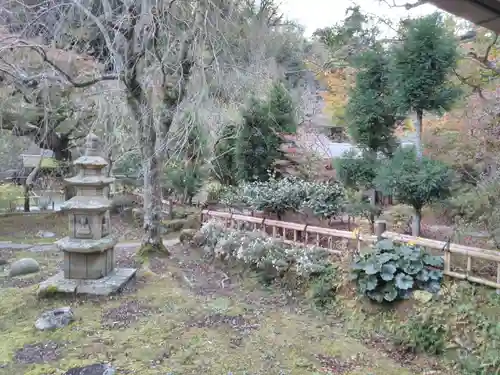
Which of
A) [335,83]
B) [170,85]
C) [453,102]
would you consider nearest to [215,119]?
[170,85]

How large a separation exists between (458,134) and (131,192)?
10.0 meters

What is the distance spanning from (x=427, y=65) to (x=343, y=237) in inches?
102

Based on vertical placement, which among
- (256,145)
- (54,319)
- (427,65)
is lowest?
(54,319)

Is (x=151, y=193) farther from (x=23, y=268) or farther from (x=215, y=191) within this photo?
(x=215, y=191)

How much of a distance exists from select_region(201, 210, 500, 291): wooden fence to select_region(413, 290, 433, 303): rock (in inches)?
13.8

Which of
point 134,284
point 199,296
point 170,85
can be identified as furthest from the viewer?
point 170,85

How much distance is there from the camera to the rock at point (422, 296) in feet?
13.0

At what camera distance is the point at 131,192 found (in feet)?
43.1

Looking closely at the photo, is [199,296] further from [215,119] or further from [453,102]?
[453,102]

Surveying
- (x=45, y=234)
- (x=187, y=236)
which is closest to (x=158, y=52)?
(x=187, y=236)

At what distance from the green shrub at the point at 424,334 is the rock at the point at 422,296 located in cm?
19

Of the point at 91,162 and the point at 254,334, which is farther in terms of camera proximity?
the point at 91,162

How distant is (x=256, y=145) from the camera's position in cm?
841

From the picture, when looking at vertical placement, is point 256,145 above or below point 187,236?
above
